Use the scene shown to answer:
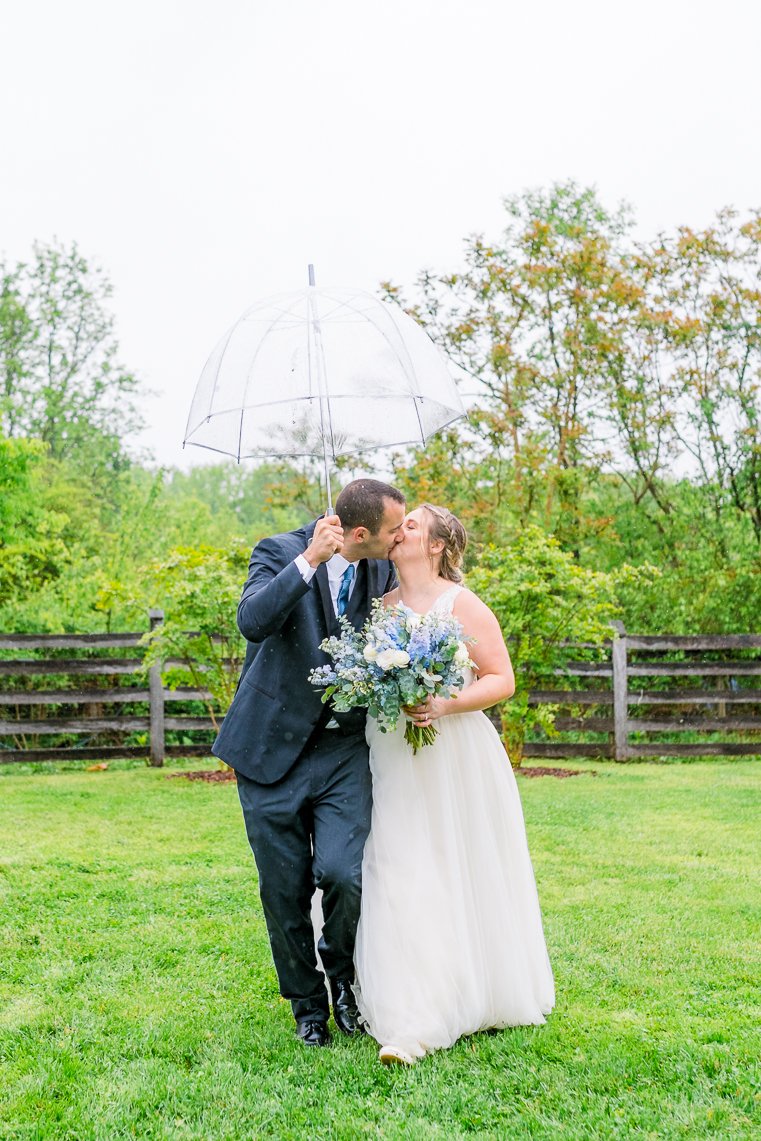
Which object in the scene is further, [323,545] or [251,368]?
[251,368]

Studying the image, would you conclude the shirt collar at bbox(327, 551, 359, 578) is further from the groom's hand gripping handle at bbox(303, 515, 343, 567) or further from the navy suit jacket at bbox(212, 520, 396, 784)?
the groom's hand gripping handle at bbox(303, 515, 343, 567)

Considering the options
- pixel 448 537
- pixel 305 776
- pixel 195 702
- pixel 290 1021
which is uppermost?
pixel 448 537

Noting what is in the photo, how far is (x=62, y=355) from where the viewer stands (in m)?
30.5

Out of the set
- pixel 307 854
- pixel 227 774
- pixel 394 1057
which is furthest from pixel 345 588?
pixel 227 774

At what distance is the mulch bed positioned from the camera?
11.4m

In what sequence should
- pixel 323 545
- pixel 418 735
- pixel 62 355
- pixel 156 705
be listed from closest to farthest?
pixel 323 545 < pixel 418 735 < pixel 156 705 < pixel 62 355

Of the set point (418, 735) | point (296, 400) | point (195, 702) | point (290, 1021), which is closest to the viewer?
point (418, 735)

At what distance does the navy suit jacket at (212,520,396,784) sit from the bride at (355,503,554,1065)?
0.99 ft

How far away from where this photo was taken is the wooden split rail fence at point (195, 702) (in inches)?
501

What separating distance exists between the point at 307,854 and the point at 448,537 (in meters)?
1.32

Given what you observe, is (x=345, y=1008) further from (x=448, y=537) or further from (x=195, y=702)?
(x=195, y=702)

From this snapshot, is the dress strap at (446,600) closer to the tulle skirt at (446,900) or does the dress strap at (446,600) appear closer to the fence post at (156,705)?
the tulle skirt at (446,900)

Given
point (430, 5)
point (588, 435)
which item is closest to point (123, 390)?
point (588, 435)

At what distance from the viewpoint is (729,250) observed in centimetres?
1700
